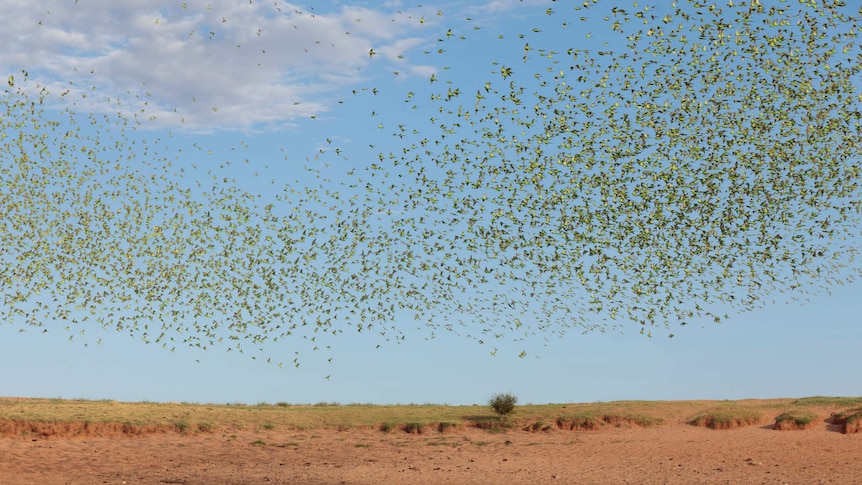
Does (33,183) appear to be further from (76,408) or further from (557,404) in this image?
(557,404)

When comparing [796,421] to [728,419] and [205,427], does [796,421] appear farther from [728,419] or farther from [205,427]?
[205,427]

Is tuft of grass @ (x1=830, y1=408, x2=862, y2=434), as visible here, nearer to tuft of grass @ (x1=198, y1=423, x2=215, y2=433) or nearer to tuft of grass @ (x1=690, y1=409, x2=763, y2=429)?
tuft of grass @ (x1=690, y1=409, x2=763, y2=429)

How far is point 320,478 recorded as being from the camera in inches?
994

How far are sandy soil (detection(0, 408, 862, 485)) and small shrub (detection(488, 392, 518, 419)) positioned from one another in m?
1.76

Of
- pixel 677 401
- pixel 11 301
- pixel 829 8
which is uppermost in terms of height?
pixel 829 8

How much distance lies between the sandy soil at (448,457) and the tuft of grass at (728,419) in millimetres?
590

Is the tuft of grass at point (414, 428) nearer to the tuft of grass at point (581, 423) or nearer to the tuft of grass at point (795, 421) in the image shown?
the tuft of grass at point (581, 423)

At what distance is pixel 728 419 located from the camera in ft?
108

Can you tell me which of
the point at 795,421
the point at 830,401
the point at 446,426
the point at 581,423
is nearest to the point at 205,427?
the point at 446,426

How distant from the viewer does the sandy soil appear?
24.9 metres

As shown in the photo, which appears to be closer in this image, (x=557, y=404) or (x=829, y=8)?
(x=829, y=8)

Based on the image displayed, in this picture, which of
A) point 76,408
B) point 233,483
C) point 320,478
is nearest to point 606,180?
point 320,478

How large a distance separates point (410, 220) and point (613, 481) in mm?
13109

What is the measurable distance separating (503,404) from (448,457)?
7.27 meters
